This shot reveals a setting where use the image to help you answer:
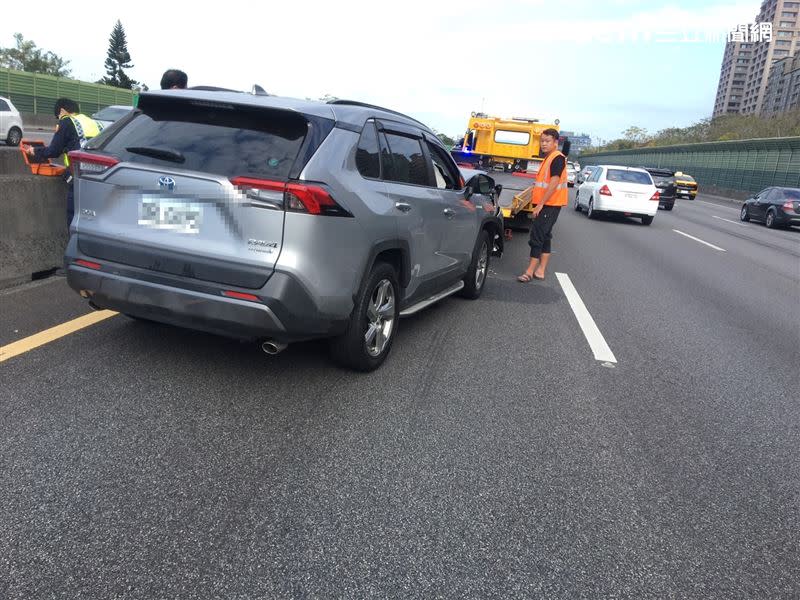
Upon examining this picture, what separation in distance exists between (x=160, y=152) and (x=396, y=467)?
2.24m

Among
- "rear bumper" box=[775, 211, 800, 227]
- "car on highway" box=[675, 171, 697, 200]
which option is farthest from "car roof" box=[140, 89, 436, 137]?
"car on highway" box=[675, 171, 697, 200]

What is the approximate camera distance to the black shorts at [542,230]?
875 centimetres

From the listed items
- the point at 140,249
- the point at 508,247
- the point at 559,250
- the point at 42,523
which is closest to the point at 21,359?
the point at 140,249

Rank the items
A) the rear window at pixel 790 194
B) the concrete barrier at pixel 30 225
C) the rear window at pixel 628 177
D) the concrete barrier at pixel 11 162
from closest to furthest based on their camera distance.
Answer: the concrete barrier at pixel 30 225
the concrete barrier at pixel 11 162
the rear window at pixel 628 177
the rear window at pixel 790 194

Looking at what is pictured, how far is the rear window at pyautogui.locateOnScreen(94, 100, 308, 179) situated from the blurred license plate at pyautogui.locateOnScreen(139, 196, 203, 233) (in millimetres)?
209

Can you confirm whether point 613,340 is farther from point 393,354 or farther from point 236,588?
point 236,588

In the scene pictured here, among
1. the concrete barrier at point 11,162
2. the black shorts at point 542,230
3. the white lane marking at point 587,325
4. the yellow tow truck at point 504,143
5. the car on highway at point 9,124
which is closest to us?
the white lane marking at point 587,325

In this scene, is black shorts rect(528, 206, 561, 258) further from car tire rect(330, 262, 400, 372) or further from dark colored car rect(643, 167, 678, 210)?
dark colored car rect(643, 167, 678, 210)

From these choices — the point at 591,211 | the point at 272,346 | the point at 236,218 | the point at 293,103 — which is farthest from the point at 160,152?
the point at 591,211

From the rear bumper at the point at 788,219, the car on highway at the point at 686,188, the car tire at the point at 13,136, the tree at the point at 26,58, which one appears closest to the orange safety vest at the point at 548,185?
the rear bumper at the point at 788,219

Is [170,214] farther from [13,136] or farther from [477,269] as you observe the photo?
[13,136]

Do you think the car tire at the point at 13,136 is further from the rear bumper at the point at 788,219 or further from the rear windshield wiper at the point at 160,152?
the rear bumper at the point at 788,219

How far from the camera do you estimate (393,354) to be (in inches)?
207

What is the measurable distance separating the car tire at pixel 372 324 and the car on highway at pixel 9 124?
21.7 metres
